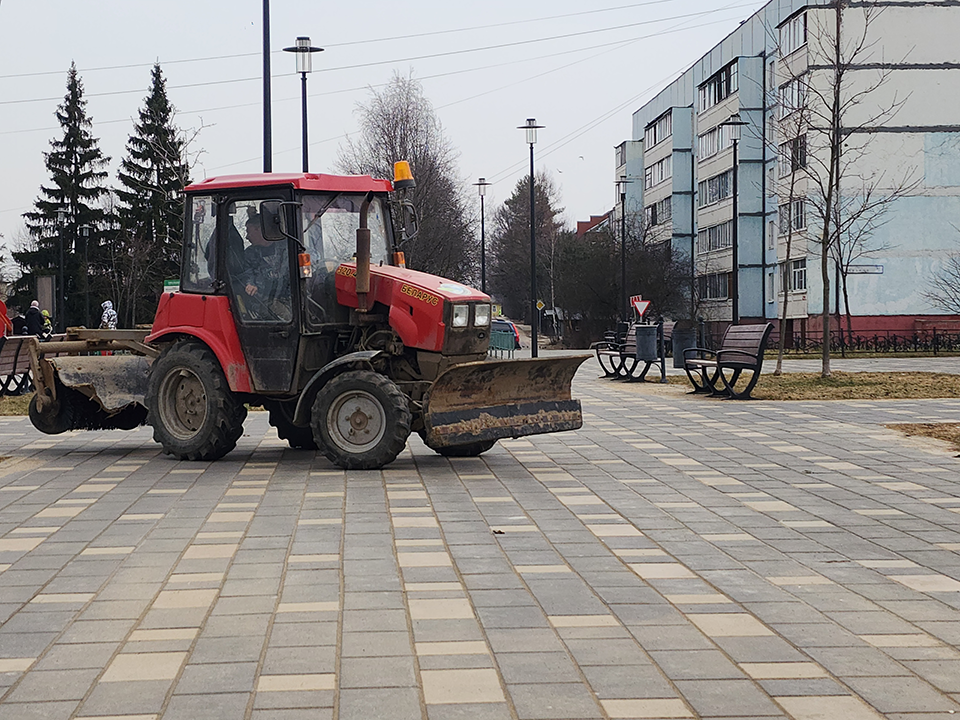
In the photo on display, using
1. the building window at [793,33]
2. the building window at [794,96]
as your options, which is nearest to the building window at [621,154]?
the building window at [794,96]

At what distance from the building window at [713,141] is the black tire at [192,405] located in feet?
194

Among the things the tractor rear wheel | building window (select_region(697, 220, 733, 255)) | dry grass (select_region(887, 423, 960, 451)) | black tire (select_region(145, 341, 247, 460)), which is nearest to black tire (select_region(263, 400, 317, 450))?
black tire (select_region(145, 341, 247, 460))

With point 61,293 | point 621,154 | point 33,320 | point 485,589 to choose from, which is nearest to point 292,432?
point 485,589

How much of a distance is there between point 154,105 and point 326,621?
6447 centimetres

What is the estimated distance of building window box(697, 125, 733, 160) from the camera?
68.8 metres

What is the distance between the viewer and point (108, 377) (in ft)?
42.1

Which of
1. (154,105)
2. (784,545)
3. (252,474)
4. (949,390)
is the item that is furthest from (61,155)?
(784,545)

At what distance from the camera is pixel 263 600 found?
19.6ft

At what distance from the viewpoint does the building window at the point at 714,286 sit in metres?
68.9

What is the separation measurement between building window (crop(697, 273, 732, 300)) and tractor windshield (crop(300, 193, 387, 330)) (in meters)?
58.1

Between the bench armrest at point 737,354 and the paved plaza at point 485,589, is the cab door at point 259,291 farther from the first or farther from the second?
the bench armrest at point 737,354

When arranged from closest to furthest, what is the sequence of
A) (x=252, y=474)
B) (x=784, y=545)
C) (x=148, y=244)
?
(x=784, y=545) → (x=252, y=474) → (x=148, y=244)

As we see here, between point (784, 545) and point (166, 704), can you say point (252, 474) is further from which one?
point (166, 704)

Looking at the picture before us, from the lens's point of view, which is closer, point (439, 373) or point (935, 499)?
point (935, 499)
